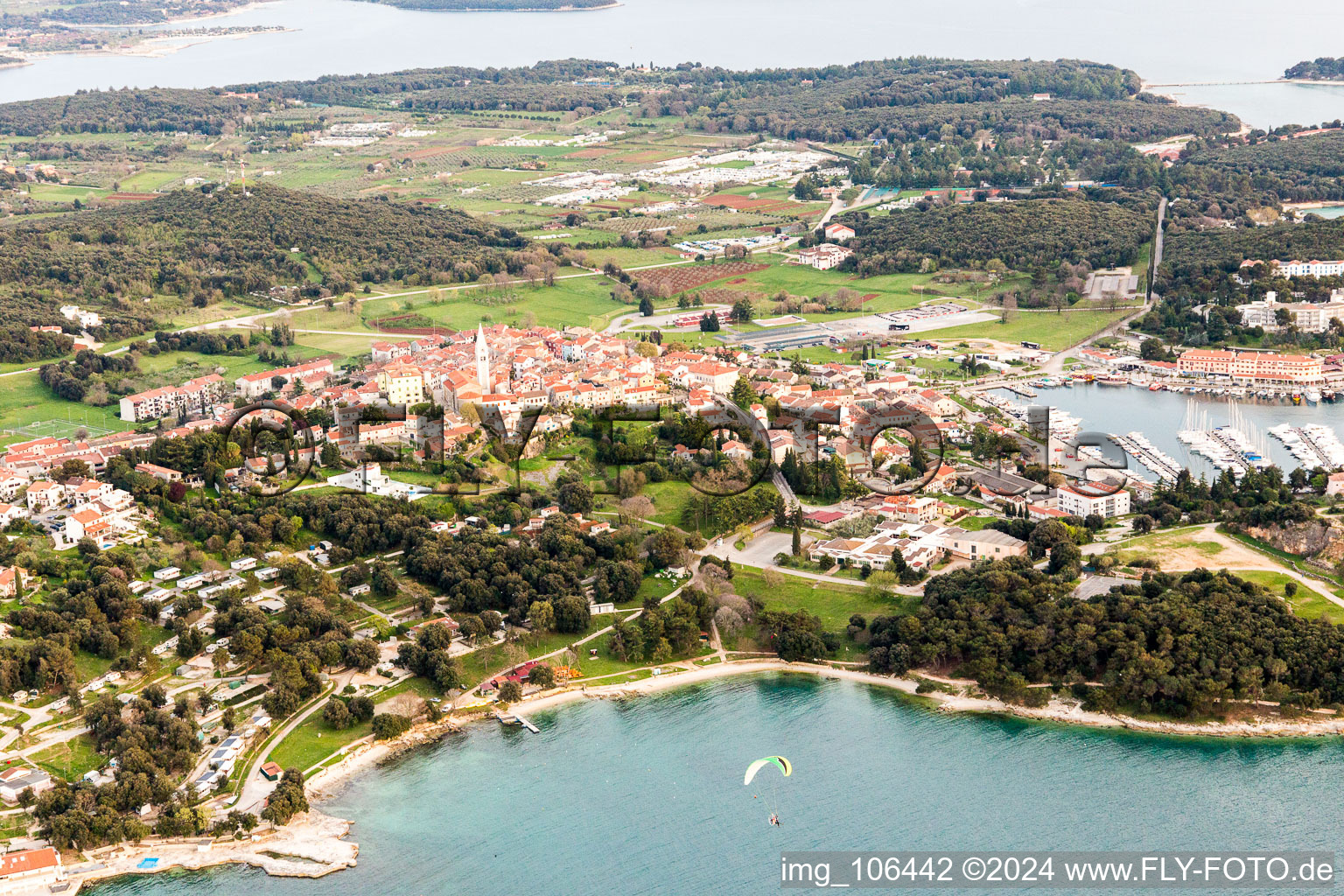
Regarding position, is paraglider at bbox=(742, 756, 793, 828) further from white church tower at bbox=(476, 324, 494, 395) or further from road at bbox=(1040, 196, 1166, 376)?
road at bbox=(1040, 196, 1166, 376)

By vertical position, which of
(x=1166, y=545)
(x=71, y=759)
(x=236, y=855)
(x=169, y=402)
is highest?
(x=169, y=402)

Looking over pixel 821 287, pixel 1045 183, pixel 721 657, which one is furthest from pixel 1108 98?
pixel 721 657

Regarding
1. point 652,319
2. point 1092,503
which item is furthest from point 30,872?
point 652,319

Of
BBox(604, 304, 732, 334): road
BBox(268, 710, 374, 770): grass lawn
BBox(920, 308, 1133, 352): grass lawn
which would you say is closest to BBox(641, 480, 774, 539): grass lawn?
BBox(268, 710, 374, 770): grass lawn

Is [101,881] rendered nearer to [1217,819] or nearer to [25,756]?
[25,756]

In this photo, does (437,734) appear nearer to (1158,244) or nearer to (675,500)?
(675,500)

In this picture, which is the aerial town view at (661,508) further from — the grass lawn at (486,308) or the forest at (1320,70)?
the forest at (1320,70)

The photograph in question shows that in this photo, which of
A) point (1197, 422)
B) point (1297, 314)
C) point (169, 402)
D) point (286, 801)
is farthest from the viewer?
point (1297, 314)
